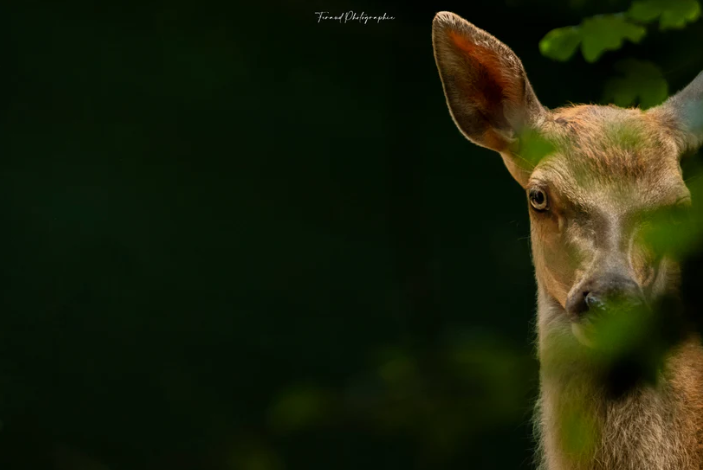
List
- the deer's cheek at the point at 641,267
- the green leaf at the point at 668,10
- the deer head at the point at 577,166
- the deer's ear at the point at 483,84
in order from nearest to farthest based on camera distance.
→ 1. the green leaf at the point at 668,10
2. the deer's cheek at the point at 641,267
3. the deer head at the point at 577,166
4. the deer's ear at the point at 483,84

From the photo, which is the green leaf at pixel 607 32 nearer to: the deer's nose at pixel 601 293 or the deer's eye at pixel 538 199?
the deer's nose at pixel 601 293

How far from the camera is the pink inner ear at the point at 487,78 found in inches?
154

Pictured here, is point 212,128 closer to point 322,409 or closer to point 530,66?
point 530,66

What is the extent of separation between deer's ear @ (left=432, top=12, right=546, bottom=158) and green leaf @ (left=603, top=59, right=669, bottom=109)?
5.16 ft

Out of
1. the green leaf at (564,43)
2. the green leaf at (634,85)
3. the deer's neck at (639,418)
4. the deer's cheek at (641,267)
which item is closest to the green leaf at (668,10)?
the green leaf at (634,85)

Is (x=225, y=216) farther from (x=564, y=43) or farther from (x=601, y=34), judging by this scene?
(x=601, y=34)

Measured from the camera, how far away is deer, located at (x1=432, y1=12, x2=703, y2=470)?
10.2ft

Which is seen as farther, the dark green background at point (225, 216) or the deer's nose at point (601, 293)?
the dark green background at point (225, 216)

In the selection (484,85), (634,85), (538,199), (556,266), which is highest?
(634,85)

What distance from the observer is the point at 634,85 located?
88.9 inches

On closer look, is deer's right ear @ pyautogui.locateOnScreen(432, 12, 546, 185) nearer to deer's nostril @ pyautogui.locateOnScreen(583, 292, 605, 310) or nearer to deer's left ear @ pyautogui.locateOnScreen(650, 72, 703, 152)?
deer's left ear @ pyautogui.locateOnScreen(650, 72, 703, 152)
